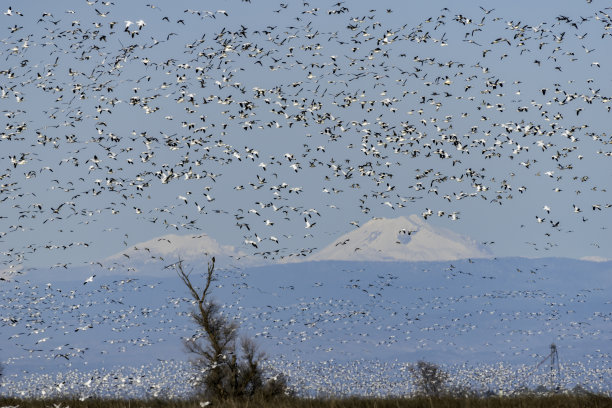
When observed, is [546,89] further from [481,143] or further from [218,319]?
[218,319]

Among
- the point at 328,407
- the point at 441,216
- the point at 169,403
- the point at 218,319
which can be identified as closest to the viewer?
the point at 328,407

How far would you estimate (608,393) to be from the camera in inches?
584

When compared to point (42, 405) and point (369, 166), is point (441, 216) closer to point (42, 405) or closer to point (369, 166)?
point (369, 166)

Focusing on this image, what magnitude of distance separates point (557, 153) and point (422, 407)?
1402 inches

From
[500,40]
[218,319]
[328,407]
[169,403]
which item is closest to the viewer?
[328,407]

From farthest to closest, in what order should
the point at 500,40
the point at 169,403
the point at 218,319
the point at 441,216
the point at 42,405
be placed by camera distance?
the point at 218,319, the point at 441,216, the point at 500,40, the point at 42,405, the point at 169,403

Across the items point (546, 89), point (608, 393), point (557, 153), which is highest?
point (546, 89)

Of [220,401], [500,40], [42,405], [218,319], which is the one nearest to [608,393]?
[220,401]

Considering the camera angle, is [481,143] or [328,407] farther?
[481,143]

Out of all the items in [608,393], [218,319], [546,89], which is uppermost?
[546,89]

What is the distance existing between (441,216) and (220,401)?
33.5 m

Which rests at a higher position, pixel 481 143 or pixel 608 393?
pixel 481 143

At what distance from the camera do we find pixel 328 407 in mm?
13531

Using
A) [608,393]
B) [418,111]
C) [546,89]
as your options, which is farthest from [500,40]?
[608,393]
